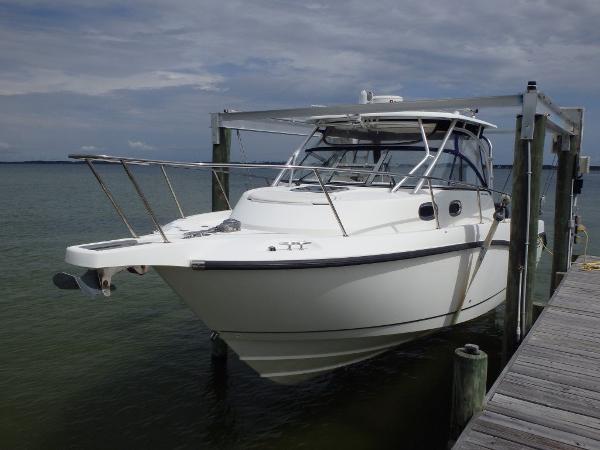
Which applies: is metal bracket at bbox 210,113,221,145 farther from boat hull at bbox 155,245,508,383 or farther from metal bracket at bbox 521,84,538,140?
metal bracket at bbox 521,84,538,140

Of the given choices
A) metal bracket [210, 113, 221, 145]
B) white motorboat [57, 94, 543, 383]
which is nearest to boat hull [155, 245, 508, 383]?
white motorboat [57, 94, 543, 383]

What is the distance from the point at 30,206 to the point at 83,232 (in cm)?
1064

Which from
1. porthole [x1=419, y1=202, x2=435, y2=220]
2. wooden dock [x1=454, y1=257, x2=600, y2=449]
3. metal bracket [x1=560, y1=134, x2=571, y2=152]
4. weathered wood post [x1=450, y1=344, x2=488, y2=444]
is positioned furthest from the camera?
metal bracket [x1=560, y1=134, x2=571, y2=152]

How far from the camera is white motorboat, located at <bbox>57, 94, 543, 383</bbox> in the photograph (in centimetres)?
454

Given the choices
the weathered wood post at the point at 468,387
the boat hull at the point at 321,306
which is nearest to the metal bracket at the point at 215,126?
the boat hull at the point at 321,306

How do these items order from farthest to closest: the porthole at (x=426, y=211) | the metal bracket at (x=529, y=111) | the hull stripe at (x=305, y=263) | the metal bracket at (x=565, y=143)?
the metal bracket at (x=565, y=143), the porthole at (x=426, y=211), the metal bracket at (x=529, y=111), the hull stripe at (x=305, y=263)

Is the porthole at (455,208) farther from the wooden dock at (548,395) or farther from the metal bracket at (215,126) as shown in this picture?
the metal bracket at (215,126)

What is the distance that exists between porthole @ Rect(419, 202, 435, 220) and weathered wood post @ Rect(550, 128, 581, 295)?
12.3 ft

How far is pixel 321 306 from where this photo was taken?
4844 mm

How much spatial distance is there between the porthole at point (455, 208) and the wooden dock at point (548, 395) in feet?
4.99

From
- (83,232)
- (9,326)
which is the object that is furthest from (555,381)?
(83,232)

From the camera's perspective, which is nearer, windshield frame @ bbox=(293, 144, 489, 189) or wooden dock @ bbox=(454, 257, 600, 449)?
wooden dock @ bbox=(454, 257, 600, 449)

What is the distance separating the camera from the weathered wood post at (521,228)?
5297 millimetres

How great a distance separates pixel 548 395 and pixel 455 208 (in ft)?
8.49
